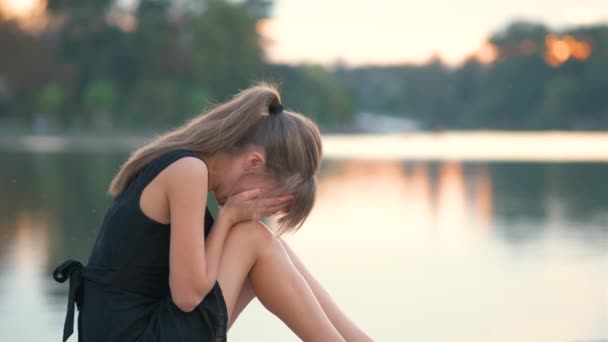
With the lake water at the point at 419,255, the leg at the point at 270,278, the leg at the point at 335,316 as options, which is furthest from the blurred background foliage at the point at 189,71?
the leg at the point at 270,278

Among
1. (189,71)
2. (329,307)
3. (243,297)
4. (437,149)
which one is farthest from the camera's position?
(189,71)

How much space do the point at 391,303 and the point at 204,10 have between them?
50.0 meters

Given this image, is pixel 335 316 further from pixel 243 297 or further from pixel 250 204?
pixel 250 204

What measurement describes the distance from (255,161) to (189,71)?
159 ft

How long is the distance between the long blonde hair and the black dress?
43mm

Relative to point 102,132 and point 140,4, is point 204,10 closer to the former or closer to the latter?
point 140,4

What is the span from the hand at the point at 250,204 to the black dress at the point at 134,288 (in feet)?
0.52

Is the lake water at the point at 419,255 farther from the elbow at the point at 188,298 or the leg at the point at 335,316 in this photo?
the elbow at the point at 188,298

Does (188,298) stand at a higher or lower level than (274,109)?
lower

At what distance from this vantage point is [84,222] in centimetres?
728

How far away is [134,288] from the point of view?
7.38ft

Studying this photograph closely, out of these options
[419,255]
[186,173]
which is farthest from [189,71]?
[186,173]

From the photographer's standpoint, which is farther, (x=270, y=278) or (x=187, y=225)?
(x=270, y=278)

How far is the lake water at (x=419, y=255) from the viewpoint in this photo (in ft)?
12.8
